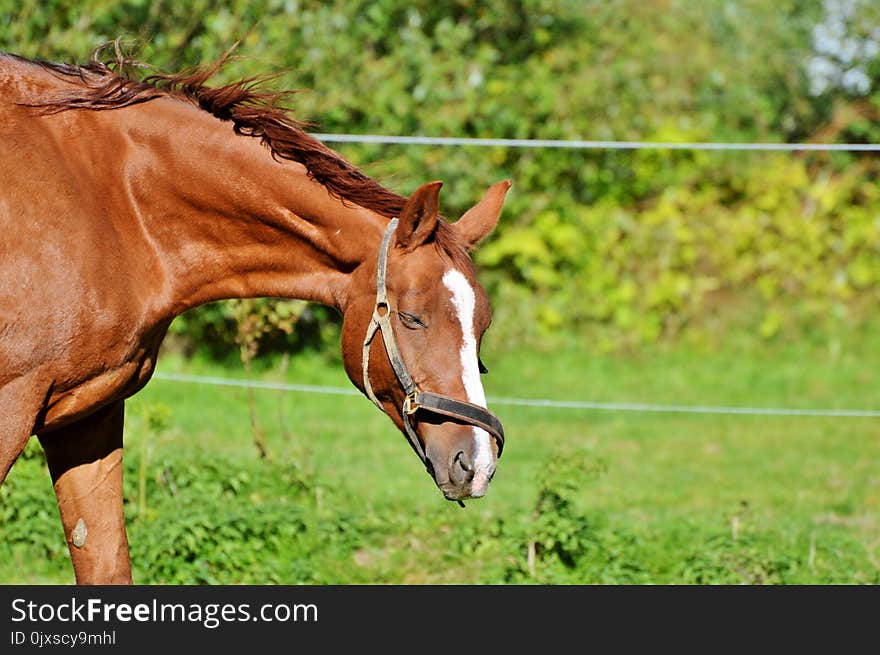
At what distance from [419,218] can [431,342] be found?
1.24ft

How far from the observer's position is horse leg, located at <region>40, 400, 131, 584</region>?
156 inches

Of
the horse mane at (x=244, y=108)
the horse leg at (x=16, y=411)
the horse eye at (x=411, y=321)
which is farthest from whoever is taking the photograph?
the horse mane at (x=244, y=108)

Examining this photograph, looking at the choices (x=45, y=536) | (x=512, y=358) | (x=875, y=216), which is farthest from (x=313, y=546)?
(x=875, y=216)

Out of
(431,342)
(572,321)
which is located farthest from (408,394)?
(572,321)

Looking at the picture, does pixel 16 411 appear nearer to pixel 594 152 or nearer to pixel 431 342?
pixel 431 342

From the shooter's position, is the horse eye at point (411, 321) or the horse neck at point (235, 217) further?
the horse neck at point (235, 217)

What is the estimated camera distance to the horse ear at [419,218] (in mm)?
3482

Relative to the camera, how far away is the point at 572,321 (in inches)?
422

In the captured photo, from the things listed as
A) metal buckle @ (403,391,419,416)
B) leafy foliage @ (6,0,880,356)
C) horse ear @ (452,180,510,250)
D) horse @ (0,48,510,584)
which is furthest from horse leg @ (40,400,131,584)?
leafy foliage @ (6,0,880,356)

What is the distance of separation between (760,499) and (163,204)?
4.54 metres

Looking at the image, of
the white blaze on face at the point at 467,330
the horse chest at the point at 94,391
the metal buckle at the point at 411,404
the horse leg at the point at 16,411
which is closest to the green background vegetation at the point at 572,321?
the white blaze on face at the point at 467,330

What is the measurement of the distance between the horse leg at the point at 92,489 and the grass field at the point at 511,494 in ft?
3.77

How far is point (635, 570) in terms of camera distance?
5262 mm

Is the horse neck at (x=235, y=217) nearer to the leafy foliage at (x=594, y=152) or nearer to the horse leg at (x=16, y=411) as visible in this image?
the horse leg at (x=16, y=411)
